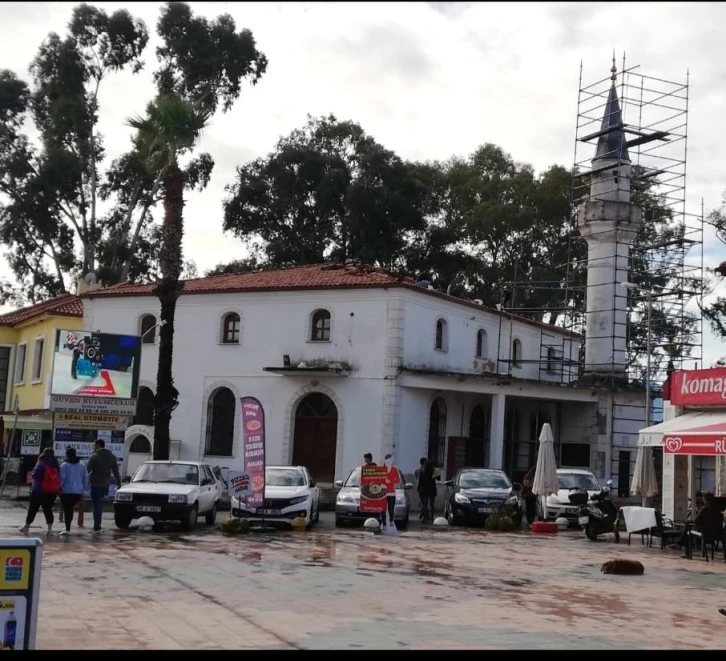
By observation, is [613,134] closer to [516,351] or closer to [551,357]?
[516,351]

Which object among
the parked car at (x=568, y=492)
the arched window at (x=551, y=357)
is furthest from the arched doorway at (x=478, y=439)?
the parked car at (x=568, y=492)

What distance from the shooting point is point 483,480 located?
1049 inches

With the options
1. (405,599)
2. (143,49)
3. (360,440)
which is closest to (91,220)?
(143,49)

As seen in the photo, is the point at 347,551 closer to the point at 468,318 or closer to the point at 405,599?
the point at 405,599

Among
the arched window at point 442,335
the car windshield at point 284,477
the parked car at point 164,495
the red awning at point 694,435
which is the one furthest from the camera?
the arched window at point 442,335

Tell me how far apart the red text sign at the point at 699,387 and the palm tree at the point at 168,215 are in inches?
497

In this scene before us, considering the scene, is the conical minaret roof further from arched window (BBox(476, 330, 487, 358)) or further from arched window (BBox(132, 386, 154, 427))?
arched window (BBox(132, 386, 154, 427))

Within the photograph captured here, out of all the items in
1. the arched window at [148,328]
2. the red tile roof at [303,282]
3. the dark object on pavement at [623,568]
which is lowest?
the dark object on pavement at [623,568]

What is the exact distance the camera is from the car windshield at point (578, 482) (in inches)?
1111

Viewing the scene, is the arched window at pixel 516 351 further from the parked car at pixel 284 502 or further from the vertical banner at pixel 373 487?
the vertical banner at pixel 373 487

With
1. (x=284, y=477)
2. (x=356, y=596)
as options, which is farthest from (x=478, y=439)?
(x=356, y=596)

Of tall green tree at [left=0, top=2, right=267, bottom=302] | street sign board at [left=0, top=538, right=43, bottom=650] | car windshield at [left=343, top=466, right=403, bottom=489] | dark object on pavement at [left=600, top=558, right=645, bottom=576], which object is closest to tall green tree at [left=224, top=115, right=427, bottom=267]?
tall green tree at [left=0, top=2, right=267, bottom=302]

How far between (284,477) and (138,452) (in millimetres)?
14265

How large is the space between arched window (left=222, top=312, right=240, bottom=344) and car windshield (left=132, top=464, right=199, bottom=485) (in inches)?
550
